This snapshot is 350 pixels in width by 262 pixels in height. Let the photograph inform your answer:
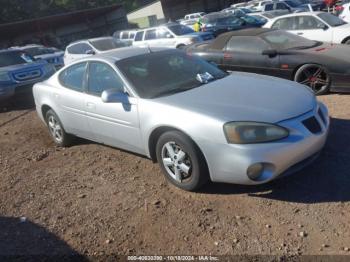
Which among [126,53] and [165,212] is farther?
[126,53]

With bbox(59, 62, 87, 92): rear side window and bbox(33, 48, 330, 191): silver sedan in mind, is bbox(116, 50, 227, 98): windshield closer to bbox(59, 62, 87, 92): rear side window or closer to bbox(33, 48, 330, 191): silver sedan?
bbox(33, 48, 330, 191): silver sedan

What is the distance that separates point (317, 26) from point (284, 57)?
15.6 ft

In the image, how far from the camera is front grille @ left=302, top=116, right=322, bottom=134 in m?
3.96

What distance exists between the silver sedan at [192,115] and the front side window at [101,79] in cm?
1

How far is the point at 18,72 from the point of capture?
1088 centimetres

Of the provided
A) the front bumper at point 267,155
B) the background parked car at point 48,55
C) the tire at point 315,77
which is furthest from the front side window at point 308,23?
the background parked car at point 48,55

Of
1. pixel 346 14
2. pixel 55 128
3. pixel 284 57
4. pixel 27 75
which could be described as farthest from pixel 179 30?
pixel 55 128

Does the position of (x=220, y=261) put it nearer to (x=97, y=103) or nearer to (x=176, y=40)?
(x=97, y=103)

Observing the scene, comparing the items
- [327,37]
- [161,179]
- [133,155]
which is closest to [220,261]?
[161,179]

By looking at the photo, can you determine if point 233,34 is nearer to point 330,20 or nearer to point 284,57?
point 284,57

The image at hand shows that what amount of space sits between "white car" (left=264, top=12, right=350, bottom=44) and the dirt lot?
6.59 m

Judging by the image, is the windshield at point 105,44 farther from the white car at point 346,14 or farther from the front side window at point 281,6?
the front side window at point 281,6

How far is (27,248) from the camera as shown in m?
3.79

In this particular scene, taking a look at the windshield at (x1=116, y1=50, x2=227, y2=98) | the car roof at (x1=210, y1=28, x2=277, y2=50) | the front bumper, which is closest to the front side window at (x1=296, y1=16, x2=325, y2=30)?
the car roof at (x1=210, y1=28, x2=277, y2=50)
